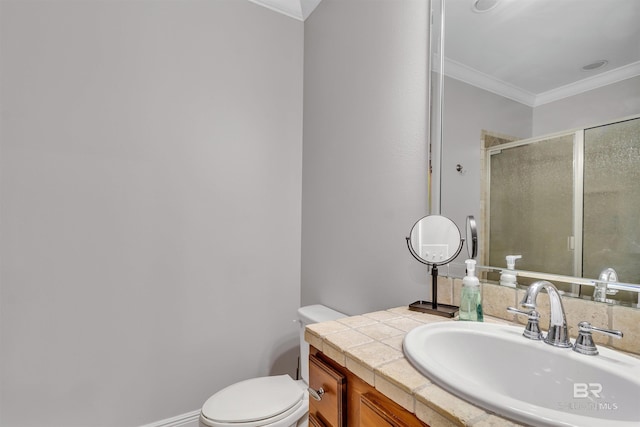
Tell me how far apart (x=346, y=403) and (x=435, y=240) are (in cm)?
62

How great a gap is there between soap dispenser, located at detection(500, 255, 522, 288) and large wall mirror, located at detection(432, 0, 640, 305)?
0.07 feet

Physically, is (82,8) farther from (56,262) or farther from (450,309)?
(450,309)

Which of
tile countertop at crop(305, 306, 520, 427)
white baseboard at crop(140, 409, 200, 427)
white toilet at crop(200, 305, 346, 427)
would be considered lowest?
white baseboard at crop(140, 409, 200, 427)

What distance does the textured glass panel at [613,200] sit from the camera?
70 cm

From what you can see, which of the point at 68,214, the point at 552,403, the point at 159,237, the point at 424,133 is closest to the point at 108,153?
the point at 68,214

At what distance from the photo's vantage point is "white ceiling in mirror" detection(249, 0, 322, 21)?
1.84 meters

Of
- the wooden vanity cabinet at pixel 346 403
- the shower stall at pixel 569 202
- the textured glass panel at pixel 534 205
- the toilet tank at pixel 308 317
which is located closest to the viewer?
the wooden vanity cabinet at pixel 346 403

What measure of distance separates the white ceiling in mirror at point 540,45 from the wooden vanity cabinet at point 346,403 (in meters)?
0.92

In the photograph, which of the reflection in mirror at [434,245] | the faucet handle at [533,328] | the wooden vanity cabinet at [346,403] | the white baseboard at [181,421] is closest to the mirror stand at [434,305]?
the reflection in mirror at [434,245]

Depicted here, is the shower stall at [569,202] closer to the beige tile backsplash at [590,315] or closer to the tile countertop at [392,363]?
the beige tile backsplash at [590,315]

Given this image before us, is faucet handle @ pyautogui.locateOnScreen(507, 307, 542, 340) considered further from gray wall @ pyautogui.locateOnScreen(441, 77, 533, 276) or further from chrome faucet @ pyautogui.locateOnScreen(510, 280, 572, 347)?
gray wall @ pyautogui.locateOnScreen(441, 77, 533, 276)

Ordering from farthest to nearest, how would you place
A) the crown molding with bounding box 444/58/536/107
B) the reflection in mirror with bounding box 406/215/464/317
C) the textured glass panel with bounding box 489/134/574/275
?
1. the reflection in mirror with bounding box 406/215/464/317
2. the crown molding with bounding box 444/58/536/107
3. the textured glass panel with bounding box 489/134/574/275

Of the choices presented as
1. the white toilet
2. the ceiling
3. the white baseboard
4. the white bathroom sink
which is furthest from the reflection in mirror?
the white baseboard

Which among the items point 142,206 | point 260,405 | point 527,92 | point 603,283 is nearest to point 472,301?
point 603,283
